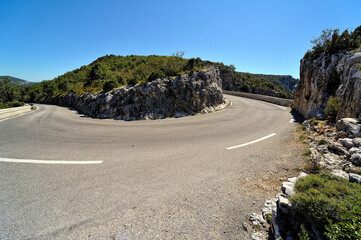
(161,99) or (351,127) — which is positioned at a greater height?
(161,99)

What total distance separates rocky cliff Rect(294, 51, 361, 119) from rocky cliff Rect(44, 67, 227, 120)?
383 inches

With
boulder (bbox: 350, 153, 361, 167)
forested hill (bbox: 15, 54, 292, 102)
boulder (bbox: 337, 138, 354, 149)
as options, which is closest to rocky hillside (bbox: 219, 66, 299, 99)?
forested hill (bbox: 15, 54, 292, 102)

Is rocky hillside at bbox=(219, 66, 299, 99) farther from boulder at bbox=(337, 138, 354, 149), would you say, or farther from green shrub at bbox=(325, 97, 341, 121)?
boulder at bbox=(337, 138, 354, 149)

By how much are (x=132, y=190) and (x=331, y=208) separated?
410cm

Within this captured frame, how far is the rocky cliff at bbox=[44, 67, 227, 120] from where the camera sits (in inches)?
614

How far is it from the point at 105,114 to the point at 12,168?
1284 cm

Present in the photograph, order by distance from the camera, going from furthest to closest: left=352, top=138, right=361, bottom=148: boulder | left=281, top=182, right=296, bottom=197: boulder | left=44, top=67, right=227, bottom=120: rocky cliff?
left=44, top=67, right=227, bottom=120: rocky cliff → left=352, top=138, right=361, bottom=148: boulder → left=281, top=182, right=296, bottom=197: boulder

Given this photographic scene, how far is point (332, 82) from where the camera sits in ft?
36.0

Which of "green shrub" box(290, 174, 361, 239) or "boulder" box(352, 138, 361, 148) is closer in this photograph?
"green shrub" box(290, 174, 361, 239)

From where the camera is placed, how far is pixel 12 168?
4535mm

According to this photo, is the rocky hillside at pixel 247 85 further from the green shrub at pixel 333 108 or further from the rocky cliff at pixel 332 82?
the green shrub at pixel 333 108

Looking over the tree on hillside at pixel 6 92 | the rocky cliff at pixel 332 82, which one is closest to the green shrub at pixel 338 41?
the rocky cliff at pixel 332 82

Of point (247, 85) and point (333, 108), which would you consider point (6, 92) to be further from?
point (247, 85)

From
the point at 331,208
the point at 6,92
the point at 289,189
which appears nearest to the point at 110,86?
the point at 289,189
